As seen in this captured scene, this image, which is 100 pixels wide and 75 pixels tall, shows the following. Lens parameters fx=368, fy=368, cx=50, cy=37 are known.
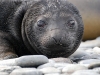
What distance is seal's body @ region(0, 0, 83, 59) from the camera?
4.00m

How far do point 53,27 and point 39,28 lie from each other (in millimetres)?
268

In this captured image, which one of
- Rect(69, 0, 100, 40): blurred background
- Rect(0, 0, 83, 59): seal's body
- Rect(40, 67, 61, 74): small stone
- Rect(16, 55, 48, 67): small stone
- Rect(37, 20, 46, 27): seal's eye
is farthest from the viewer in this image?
Rect(69, 0, 100, 40): blurred background

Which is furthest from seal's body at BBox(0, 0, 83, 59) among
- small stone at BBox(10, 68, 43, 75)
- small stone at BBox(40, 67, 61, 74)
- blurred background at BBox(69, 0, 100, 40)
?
→ blurred background at BBox(69, 0, 100, 40)

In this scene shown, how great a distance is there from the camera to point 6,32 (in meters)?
4.53

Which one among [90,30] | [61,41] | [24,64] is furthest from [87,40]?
[24,64]

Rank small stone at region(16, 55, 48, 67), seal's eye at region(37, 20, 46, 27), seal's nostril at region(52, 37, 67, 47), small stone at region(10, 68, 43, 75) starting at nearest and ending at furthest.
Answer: small stone at region(10, 68, 43, 75), small stone at region(16, 55, 48, 67), seal's nostril at region(52, 37, 67, 47), seal's eye at region(37, 20, 46, 27)

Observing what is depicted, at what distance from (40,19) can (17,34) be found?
463 millimetres

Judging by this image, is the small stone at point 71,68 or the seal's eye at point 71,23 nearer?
the small stone at point 71,68

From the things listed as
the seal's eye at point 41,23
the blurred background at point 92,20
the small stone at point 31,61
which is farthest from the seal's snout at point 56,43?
the blurred background at point 92,20

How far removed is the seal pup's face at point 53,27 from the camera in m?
3.94

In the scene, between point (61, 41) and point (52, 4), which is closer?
point (61, 41)

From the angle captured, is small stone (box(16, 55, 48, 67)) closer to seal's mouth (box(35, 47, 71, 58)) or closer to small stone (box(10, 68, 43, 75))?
small stone (box(10, 68, 43, 75))

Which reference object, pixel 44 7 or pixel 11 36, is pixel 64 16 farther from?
pixel 11 36

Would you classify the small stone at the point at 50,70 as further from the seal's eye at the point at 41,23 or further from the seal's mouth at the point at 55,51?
the seal's eye at the point at 41,23
